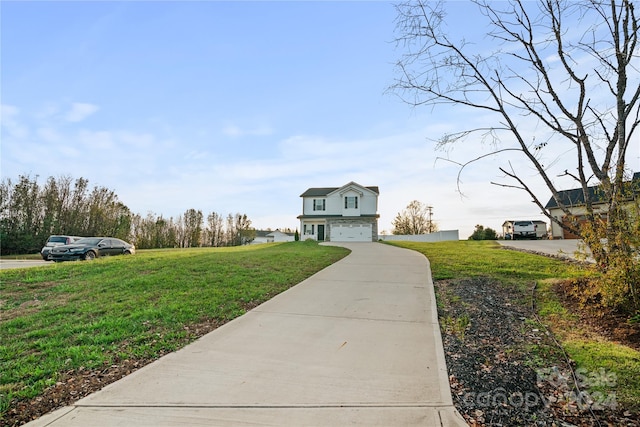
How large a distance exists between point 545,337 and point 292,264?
26.3 feet

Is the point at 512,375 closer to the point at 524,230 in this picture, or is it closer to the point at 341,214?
the point at 341,214

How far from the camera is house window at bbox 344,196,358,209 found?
30031 mm

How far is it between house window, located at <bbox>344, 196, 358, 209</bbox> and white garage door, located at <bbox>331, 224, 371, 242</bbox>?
187 cm

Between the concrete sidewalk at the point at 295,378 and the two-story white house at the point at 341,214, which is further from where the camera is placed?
the two-story white house at the point at 341,214

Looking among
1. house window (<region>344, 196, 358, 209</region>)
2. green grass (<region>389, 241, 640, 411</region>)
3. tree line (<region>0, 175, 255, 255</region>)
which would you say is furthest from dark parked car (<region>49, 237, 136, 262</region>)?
house window (<region>344, 196, 358, 209</region>)

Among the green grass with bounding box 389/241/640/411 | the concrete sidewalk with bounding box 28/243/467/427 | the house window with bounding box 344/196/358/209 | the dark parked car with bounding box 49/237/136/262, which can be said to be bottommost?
the concrete sidewalk with bounding box 28/243/467/427

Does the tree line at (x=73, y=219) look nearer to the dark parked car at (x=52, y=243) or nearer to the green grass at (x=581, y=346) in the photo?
the dark parked car at (x=52, y=243)

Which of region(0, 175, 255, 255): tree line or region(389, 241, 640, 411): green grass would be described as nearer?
region(389, 241, 640, 411): green grass

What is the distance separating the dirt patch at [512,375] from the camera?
2.62 metres

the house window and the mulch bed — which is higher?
the house window

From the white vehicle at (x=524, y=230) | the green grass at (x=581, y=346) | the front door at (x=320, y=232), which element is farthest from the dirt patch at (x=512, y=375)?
the front door at (x=320, y=232)

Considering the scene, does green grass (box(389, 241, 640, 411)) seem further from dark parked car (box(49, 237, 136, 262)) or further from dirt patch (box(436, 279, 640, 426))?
dark parked car (box(49, 237, 136, 262))

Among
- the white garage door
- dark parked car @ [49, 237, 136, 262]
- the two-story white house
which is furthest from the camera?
the two-story white house

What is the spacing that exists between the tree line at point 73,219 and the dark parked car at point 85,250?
13325 millimetres
